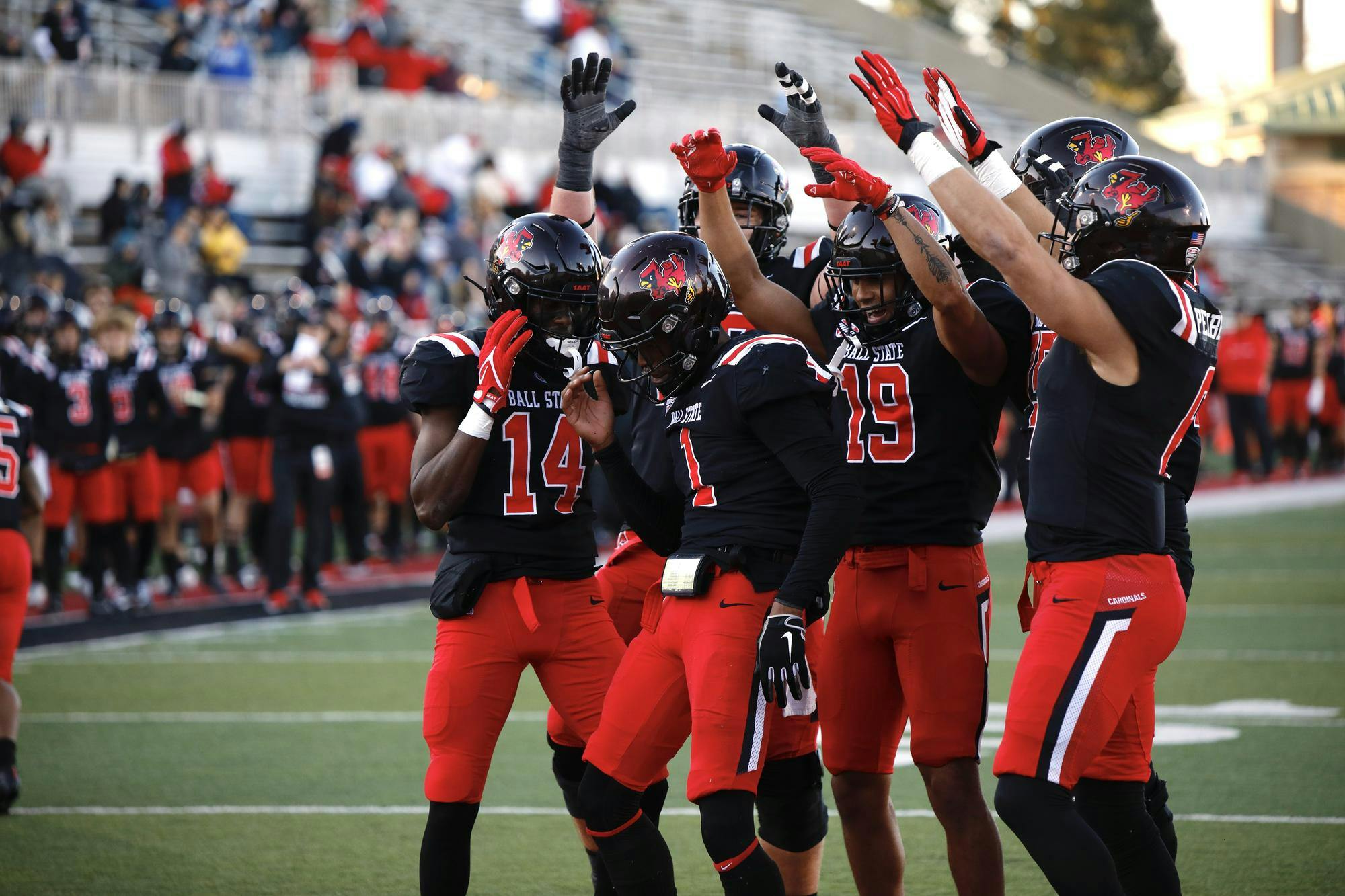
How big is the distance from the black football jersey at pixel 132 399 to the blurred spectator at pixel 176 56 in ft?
25.0

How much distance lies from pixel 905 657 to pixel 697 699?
67 centimetres

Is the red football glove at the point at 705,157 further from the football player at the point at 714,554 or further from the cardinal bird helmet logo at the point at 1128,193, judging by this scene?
the cardinal bird helmet logo at the point at 1128,193

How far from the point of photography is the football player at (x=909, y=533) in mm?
4211

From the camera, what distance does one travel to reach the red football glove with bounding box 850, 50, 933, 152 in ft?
13.0

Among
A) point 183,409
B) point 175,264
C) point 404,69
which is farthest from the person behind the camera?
point 404,69

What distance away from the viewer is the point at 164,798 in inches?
247

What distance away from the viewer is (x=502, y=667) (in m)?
4.28

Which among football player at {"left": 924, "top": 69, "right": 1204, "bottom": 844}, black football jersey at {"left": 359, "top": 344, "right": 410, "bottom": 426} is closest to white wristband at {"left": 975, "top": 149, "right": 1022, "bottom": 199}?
football player at {"left": 924, "top": 69, "right": 1204, "bottom": 844}

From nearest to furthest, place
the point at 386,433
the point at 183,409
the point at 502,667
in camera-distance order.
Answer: the point at 502,667
the point at 183,409
the point at 386,433

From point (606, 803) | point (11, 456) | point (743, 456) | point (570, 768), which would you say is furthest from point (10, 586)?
point (743, 456)

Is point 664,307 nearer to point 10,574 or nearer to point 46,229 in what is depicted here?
point 10,574

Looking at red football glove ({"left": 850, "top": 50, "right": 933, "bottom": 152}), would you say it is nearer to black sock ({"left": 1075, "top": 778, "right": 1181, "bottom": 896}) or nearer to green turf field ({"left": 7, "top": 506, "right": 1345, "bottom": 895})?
black sock ({"left": 1075, "top": 778, "right": 1181, "bottom": 896})

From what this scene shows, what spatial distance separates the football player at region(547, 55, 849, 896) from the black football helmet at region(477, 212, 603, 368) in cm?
32

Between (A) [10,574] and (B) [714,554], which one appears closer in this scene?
(B) [714,554]
